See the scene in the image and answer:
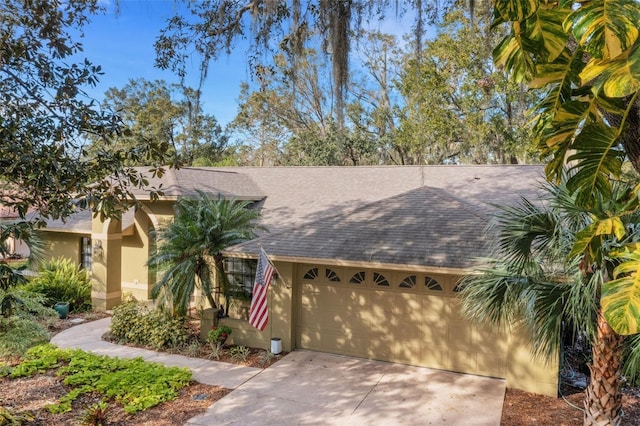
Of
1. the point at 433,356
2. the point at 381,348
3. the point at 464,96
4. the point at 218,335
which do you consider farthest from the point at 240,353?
the point at 464,96

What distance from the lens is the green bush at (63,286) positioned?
14.1m

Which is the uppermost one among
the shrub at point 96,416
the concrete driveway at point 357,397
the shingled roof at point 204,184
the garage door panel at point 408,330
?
the shingled roof at point 204,184

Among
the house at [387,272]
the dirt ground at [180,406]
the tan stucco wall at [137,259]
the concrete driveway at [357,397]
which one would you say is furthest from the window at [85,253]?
the concrete driveway at [357,397]

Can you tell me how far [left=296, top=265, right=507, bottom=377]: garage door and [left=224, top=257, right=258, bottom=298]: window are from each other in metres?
2.19

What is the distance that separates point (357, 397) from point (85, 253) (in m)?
13.6

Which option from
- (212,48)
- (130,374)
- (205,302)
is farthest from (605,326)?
(205,302)

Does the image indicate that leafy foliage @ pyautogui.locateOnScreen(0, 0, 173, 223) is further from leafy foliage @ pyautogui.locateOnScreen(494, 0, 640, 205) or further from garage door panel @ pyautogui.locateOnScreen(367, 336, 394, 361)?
garage door panel @ pyautogui.locateOnScreen(367, 336, 394, 361)

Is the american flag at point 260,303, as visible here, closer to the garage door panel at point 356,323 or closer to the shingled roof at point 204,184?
the garage door panel at point 356,323

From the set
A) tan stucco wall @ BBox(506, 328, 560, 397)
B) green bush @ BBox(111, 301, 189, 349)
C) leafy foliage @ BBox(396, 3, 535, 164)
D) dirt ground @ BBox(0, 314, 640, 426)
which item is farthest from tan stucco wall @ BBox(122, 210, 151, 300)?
leafy foliage @ BBox(396, 3, 535, 164)

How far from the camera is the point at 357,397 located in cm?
795

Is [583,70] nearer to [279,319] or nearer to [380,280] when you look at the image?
[380,280]

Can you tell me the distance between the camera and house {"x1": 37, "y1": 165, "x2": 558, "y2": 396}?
873 centimetres

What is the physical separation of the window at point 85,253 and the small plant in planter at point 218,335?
892cm

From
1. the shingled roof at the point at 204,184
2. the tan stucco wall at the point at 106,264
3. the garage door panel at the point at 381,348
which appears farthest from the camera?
the tan stucco wall at the point at 106,264
